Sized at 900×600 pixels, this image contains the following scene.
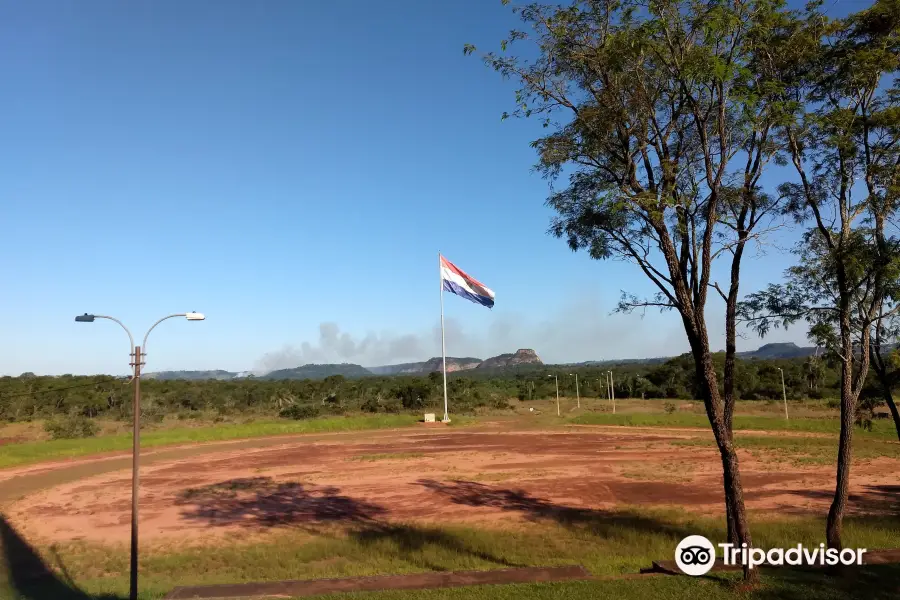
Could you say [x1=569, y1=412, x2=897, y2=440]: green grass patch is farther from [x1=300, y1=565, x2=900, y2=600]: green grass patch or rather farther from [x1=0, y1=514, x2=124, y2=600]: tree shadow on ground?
[x1=0, y1=514, x2=124, y2=600]: tree shadow on ground

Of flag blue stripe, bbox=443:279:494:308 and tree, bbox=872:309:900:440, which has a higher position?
flag blue stripe, bbox=443:279:494:308

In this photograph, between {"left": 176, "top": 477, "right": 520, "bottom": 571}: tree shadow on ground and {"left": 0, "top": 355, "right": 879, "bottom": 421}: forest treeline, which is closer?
{"left": 176, "top": 477, "right": 520, "bottom": 571}: tree shadow on ground

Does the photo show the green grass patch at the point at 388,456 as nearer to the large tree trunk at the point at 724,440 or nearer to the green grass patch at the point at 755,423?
the green grass patch at the point at 755,423

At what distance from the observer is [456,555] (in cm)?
1580

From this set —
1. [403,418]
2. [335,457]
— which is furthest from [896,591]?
[403,418]

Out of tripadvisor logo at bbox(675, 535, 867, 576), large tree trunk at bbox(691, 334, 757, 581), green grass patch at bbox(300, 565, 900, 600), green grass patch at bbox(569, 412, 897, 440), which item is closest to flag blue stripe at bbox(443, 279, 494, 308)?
green grass patch at bbox(569, 412, 897, 440)

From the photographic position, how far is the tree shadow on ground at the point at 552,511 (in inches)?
725

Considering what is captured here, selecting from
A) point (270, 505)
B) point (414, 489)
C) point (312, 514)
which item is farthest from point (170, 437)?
point (312, 514)

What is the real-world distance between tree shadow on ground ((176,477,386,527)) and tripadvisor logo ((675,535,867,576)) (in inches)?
499

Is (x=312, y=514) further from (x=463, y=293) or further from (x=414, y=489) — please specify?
(x=463, y=293)

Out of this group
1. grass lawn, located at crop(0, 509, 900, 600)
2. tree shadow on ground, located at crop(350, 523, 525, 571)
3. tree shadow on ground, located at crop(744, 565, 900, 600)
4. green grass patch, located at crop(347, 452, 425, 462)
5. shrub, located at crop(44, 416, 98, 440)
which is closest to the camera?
tree shadow on ground, located at crop(744, 565, 900, 600)

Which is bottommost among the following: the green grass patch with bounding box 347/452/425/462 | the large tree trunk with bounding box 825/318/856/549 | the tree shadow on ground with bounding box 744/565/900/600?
the green grass patch with bounding box 347/452/425/462

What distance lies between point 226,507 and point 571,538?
14.6m

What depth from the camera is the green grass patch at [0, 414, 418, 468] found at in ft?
143
